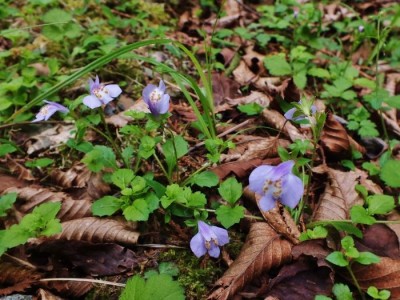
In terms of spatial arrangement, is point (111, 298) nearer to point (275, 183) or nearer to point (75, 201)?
point (75, 201)

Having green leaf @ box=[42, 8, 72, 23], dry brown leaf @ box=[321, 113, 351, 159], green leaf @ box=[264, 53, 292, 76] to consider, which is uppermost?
green leaf @ box=[42, 8, 72, 23]

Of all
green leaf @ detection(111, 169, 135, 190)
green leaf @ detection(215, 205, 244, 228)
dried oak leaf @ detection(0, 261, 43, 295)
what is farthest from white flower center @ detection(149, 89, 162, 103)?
dried oak leaf @ detection(0, 261, 43, 295)

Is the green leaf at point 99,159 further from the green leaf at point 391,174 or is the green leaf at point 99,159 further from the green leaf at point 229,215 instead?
the green leaf at point 391,174

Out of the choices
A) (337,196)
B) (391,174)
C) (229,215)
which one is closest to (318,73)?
(391,174)

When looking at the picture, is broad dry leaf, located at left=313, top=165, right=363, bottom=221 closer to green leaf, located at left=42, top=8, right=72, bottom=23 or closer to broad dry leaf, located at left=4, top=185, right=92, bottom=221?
broad dry leaf, located at left=4, top=185, right=92, bottom=221

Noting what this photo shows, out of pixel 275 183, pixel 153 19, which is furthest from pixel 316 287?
pixel 153 19
